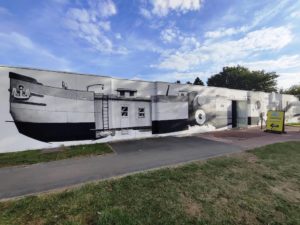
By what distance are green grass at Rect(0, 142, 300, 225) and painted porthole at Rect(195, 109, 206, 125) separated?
8834 millimetres

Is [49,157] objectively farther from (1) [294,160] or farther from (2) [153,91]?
(1) [294,160]

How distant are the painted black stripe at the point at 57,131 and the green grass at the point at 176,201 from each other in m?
5.94

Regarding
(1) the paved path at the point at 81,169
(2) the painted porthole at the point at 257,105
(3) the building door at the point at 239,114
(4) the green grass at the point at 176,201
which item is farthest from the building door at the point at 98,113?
(2) the painted porthole at the point at 257,105

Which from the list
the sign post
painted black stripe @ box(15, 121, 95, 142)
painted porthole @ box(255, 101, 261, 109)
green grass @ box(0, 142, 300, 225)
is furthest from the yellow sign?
painted black stripe @ box(15, 121, 95, 142)

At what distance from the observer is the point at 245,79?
36.0 metres

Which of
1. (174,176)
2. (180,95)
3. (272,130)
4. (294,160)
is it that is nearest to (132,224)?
(174,176)

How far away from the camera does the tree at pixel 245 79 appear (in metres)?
33.9

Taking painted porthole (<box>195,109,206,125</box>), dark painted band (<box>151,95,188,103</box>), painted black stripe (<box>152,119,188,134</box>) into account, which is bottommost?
painted black stripe (<box>152,119,188,134</box>)

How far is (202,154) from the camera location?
7.28 m

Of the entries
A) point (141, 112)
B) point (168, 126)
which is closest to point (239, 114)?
point (168, 126)

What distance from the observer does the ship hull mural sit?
8656 millimetres

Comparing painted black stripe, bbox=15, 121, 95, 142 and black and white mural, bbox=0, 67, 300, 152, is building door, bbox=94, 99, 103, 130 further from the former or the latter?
painted black stripe, bbox=15, 121, 95, 142

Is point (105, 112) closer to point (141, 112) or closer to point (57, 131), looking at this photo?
point (141, 112)

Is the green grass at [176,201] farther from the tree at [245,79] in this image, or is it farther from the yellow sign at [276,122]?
the tree at [245,79]
